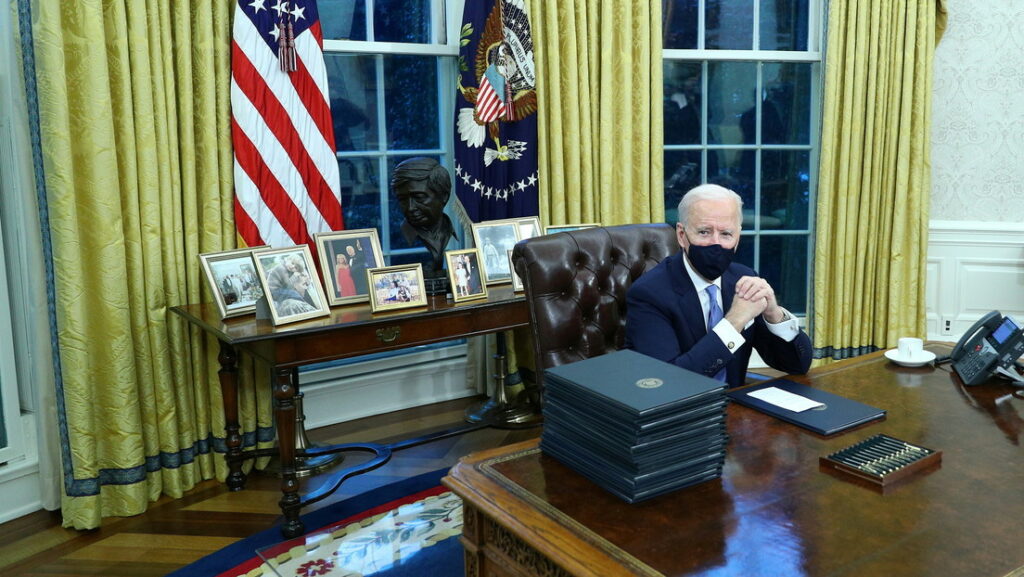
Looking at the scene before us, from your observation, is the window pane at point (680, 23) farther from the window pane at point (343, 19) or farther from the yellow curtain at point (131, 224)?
the yellow curtain at point (131, 224)

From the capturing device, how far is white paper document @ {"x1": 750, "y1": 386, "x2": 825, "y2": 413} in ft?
5.63

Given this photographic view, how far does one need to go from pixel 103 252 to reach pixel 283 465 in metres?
0.91

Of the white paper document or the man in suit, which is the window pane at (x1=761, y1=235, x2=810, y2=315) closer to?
the man in suit

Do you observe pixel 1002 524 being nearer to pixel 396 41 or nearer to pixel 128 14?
pixel 128 14

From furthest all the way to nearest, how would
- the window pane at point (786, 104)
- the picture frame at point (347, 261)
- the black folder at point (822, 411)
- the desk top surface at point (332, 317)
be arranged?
the window pane at point (786, 104)
the picture frame at point (347, 261)
the desk top surface at point (332, 317)
the black folder at point (822, 411)

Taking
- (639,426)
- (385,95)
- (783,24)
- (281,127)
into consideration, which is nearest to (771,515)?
(639,426)

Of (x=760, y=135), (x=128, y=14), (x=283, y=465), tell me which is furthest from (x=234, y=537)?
(x=760, y=135)

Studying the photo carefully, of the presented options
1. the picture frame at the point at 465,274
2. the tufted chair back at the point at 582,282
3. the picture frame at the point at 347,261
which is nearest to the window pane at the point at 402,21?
the picture frame at the point at 347,261

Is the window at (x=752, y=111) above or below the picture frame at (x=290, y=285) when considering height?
above

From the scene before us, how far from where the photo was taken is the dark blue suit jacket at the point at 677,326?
2057 millimetres

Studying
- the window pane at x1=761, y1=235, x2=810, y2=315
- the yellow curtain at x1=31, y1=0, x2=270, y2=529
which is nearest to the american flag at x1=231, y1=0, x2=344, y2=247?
the yellow curtain at x1=31, y1=0, x2=270, y2=529

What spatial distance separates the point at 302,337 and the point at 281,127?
92cm

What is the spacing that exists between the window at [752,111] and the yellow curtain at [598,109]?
36 centimetres

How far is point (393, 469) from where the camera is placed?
3.30 metres
